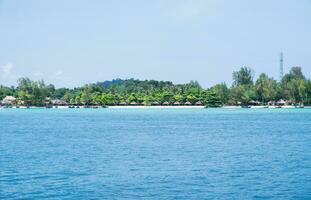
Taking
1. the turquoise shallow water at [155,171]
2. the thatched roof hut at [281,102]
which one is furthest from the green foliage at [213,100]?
the turquoise shallow water at [155,171]

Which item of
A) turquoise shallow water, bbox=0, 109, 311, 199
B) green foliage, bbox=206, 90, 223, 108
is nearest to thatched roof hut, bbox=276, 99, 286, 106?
green foliage, bbox=206, 90, 223, 108

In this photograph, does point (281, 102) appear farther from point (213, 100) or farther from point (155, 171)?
point (155, 171)

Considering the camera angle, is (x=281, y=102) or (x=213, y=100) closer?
(x=213, y=100)

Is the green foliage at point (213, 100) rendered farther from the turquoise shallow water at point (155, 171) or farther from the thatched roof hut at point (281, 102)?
the turquoise shallow water at point (155, 171)

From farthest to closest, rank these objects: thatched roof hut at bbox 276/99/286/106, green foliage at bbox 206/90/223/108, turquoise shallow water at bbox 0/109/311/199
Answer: thatched roof hut at bbox 276/99/286/106
green foliage at bbox 206/90/223/108
turquoise shallow water at bbox 0/109/311/199

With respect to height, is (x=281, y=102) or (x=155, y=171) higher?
(x=281, y=102)

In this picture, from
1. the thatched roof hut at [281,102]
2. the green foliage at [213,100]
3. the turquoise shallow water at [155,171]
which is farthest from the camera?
the thatched roof hut at [281,102]

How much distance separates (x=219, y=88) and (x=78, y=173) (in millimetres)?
160920

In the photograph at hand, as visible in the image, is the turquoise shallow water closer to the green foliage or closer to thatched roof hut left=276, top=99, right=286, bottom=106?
the green foliage

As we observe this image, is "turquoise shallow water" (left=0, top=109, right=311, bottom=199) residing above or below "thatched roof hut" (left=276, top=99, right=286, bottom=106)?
below

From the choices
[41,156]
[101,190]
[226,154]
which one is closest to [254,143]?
[226,154]

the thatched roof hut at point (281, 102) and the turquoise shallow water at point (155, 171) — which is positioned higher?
the thatched roof hut at point (281, 102)

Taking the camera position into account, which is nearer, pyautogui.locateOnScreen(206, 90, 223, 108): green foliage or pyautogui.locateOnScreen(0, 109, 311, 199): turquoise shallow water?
pyautogui.locateOnScreen(0, 109, 311, 199): turquoise shallow water

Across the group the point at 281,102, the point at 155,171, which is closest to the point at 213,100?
the point at 281,102
